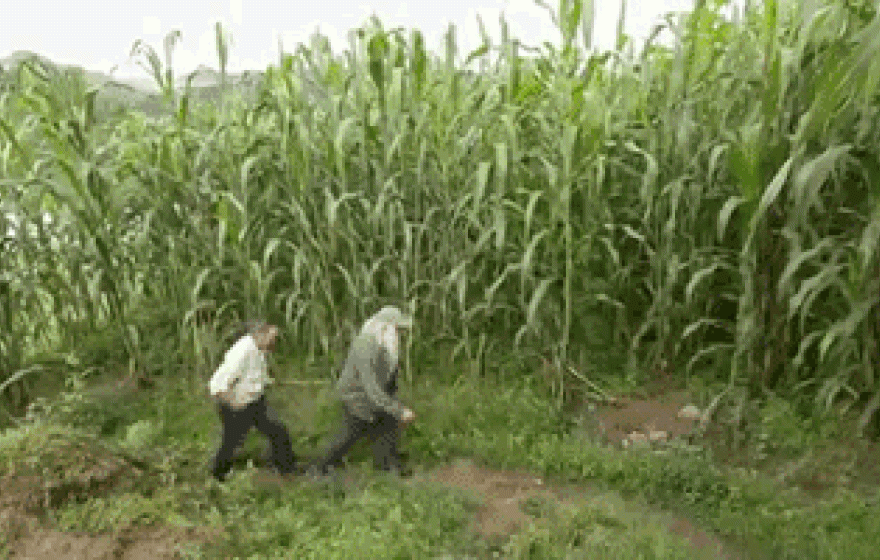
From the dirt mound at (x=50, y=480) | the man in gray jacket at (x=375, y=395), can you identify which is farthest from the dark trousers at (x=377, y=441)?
the dirt mound at (x=50, y=480)

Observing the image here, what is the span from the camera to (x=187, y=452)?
15.7ft

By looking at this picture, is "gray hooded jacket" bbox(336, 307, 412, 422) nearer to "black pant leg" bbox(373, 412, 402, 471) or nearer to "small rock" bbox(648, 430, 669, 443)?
"black pant leg" bbox(373, 412, 402, 471)

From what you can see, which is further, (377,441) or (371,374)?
(377,441)

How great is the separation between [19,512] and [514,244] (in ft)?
9.27

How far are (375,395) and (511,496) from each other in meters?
0.82

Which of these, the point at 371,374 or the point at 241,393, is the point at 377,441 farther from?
the point at 241,393

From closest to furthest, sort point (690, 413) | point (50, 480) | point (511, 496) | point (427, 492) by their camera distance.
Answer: point (50, 480)
point (427, 492)
point (511, 496)
point (690, 413)

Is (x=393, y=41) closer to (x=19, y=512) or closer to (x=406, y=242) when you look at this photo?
(x=406, y=242)

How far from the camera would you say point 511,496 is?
171 inches

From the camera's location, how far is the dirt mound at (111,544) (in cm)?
355

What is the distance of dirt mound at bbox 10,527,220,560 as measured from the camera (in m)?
3.55

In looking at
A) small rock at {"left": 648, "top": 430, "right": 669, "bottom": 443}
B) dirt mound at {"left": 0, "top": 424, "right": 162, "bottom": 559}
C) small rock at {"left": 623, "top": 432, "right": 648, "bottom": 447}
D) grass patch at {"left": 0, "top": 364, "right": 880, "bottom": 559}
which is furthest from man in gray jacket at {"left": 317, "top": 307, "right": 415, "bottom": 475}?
small rock at {"left": 648, "top": 430, "right": 669, "bottom": 443}

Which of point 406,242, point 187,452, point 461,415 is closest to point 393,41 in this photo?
point 406,242

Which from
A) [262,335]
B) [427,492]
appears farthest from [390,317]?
[427,492]
